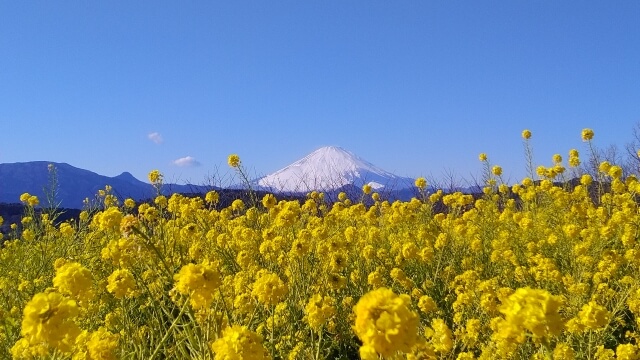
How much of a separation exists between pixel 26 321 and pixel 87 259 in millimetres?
3845

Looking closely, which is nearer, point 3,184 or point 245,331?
point 245,331

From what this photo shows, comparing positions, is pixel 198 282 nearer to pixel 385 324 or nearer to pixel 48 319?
pixel 48 319

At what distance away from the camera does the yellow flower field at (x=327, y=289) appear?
74.7 inches

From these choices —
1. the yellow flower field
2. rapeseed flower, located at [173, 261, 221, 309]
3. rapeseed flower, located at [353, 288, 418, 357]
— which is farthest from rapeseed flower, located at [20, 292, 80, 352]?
rapeseed flower, located at [353, 288, 418, 357]

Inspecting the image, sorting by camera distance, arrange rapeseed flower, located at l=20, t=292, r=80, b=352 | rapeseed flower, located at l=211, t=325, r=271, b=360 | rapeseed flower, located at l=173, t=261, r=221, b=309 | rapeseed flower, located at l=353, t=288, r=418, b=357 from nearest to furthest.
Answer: rapeseed flower, located at l=353, t=288, r=418, b=357
rapeseed flower, located at l=20, t=292, r=80, b=352
rapeseed flower, located at l=211, t=325, r=271, b=360
rapeseed flower, located at l=173, t=261, r=221, b=309

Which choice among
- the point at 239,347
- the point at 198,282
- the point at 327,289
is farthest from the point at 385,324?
the point at 327,289

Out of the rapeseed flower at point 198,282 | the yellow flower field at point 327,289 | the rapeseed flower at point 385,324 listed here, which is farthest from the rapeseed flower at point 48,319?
the rapeseed flower at point 385,324

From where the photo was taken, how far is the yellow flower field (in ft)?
6.23

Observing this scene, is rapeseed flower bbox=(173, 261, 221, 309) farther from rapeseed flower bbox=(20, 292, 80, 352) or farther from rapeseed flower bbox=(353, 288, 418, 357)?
rapeseed flower bbox=(353, 288, 418, 357)

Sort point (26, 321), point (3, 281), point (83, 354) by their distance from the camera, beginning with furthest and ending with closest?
point (3, 281)
point (83, 354)
point (26, 321)

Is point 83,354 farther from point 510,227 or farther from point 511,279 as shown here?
point 510,227

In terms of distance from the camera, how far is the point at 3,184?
97.4m

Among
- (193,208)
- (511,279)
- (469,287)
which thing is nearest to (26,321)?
(469,287)

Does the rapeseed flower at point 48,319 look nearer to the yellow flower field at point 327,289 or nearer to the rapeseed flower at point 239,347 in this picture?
the yellow flower field at point 327,289
